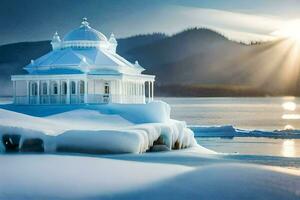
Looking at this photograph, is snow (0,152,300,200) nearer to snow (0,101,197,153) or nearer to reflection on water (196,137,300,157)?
snow (0,101,197,153)

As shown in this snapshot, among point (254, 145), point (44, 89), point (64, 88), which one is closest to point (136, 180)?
point (64, 88)

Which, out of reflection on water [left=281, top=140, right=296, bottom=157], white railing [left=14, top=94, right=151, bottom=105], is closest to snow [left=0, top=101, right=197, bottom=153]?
white railing [left=14, top=94, right=151, bottom=105]

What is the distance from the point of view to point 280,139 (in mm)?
69750

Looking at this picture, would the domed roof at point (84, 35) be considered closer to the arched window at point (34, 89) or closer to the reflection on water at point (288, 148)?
the arched window at point (34, 89)

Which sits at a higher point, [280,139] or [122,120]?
[122,120]

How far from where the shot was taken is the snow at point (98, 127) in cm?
3234

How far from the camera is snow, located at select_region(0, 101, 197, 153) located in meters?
32.3

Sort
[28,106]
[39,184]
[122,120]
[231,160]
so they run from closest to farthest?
[39,184], [231,160], [122,120], [28,106]

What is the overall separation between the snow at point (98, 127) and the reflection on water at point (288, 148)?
12535 millimetres

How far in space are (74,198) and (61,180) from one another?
2.49 meters

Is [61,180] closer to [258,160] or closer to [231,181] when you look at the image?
[231,181]

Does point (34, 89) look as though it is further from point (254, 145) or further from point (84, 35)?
point (254, 145)

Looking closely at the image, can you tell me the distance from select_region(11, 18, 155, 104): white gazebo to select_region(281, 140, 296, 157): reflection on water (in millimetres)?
12605

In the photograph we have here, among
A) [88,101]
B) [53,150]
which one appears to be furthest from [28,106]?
[53,150]
